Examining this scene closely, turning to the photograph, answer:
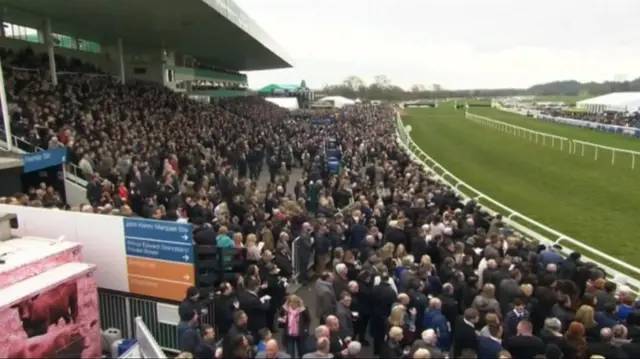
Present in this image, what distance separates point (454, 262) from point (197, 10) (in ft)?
59.4

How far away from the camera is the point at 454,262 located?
25.7 ft

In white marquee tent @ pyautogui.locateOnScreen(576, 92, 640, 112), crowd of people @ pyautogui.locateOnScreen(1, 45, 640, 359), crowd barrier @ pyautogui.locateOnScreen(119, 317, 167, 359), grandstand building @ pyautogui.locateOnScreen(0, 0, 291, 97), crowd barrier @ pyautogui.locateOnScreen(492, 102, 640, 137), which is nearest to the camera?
crowd barrier @ pyautogui.locateOnScreen(119, 317, 167, 359)

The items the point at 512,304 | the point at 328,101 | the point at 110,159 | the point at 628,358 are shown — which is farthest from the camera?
the point at 328,101

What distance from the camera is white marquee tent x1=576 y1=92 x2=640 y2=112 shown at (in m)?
57.2

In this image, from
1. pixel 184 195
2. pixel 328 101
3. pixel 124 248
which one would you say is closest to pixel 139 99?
pixel 184 195

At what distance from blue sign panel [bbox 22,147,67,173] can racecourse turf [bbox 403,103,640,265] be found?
479 inches

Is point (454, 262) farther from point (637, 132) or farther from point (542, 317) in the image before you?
point (637, 132)

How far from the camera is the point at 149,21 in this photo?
83.2ft

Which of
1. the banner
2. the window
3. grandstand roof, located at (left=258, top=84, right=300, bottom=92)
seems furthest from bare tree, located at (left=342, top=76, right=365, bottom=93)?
the banner

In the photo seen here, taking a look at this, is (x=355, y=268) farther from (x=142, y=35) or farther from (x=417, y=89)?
(x=417, y=89)

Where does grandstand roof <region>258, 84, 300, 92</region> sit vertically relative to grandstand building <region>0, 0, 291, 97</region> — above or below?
below

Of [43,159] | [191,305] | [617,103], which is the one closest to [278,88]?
[617,103]

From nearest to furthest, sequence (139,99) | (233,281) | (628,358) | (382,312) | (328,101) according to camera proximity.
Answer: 1. (628,358)
2. (382,312)
3. (233,281)
4. (139,99)
5. (328,101)

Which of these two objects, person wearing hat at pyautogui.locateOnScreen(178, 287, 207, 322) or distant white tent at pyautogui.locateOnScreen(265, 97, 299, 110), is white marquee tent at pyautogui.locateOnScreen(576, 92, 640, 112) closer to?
distant white tent at pyautogui.locateOnScreen(265, 97, 299, 110)
